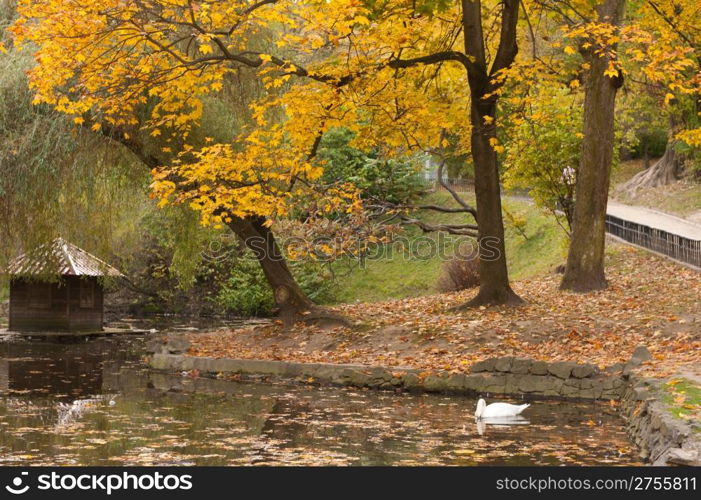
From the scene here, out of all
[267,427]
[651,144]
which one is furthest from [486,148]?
[651,144]

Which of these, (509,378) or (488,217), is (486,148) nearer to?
(488,217)

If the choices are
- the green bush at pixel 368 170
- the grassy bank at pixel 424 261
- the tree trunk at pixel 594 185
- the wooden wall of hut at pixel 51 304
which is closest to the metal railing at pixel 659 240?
the grassy bank at pixel 424 261

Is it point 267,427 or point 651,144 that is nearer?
point 267,427

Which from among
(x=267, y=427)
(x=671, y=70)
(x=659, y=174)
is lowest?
(x=267, y=427)

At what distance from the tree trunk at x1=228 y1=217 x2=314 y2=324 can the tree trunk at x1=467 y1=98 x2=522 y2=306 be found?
11.8 ft

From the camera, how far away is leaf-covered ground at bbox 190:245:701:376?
16234 millimetres

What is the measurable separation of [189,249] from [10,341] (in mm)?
6539

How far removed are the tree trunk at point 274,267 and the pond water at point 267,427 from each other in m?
3.52

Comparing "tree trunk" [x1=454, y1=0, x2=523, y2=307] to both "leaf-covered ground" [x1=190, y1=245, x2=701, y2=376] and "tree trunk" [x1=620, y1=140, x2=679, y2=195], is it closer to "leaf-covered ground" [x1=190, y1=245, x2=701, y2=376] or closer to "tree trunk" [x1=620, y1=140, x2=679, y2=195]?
"leaf-covered ground" [x1=190, y1=245, x2=701, y2=376]

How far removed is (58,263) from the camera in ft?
81.7

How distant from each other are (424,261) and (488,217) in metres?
20.9

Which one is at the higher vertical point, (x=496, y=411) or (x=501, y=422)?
(x=496, y=411)

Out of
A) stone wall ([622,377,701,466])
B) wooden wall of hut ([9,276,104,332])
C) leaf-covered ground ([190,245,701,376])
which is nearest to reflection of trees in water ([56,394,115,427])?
leaf-covered ground ([190,245,701,376])

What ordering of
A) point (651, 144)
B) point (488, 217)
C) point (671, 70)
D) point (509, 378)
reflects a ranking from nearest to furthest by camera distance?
point (509, 378), point (671, 70), point (488, 217), point (651, 144)
